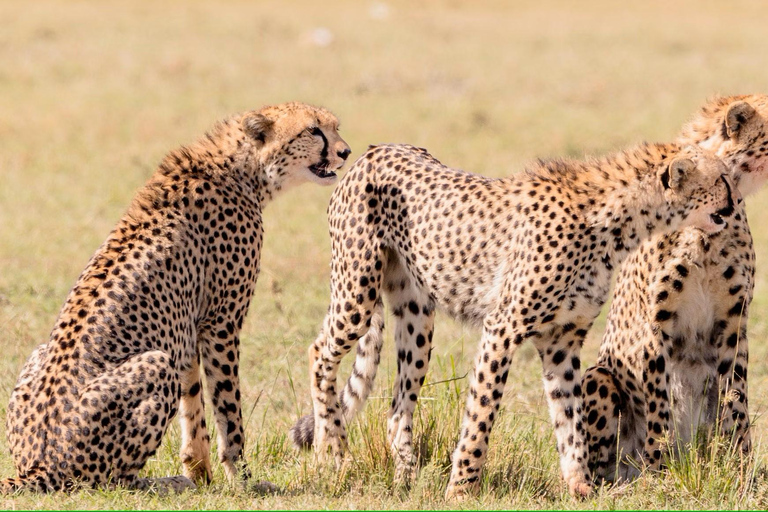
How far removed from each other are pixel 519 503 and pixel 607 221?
99cm

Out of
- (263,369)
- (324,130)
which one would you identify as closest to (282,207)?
(263,369)

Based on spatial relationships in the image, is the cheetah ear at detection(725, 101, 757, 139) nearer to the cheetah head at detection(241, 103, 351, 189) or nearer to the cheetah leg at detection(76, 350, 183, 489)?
the cheetah head at detection(241, 103, 351, 189)

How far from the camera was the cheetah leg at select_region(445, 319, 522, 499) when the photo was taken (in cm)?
414

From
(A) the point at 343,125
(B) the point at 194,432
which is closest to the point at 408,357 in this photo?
(B) the point at 194,432

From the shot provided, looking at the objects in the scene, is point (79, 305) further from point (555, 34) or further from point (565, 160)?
point (555, 34)

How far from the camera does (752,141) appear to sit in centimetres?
441

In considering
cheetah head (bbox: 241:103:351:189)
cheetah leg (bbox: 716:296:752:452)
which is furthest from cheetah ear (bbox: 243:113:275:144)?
cheetah leg (bbox: 716:296:752:452)

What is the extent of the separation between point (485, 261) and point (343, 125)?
25.0ft

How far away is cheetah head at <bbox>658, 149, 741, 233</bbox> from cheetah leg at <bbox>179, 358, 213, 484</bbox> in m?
1.84

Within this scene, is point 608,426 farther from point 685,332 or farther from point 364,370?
point 364,370

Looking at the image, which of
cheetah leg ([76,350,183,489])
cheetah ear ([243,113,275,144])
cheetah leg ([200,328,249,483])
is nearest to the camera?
cheetah leg ([76,350,183,489])

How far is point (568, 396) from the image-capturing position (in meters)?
4.38

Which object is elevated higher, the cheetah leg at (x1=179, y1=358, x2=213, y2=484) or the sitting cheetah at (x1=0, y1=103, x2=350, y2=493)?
the sitting cheetah at (x1=0, y1=103, x2=350, y2=493)

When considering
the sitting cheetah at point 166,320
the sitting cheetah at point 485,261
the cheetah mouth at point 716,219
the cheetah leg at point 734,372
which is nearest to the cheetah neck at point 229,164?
the sitting cheetah at point 166,320
